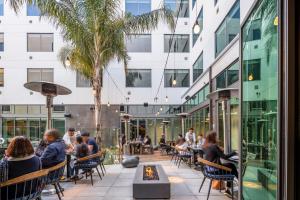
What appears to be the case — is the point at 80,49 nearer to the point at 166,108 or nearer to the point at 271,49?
the point at 271,49

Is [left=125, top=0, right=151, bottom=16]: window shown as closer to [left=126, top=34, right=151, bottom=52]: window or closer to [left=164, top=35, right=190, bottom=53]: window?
[left=126, top=34, right=151, bottom=52]: window

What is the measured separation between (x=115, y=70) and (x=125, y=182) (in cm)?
1610

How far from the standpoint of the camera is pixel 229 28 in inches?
426

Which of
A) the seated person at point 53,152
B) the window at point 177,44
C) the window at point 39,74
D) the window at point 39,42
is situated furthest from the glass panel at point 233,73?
the window at point 39,42

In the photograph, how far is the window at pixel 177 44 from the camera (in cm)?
2327

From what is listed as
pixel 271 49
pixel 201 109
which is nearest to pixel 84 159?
pixel 271 49

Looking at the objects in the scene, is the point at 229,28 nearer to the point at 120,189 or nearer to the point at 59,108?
the point at 120,189

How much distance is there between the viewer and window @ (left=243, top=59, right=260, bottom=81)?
3207 mm

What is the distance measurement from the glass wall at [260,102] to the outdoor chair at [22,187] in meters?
2.57

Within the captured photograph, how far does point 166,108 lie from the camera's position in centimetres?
2372

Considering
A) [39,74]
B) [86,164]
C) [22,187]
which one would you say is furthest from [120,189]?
[39,74]

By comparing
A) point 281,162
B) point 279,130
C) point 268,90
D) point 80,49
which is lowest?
point 281,162

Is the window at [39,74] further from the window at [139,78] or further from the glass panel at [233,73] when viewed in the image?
the glass panel at [233,73]

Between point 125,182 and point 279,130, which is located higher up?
point 279,130
